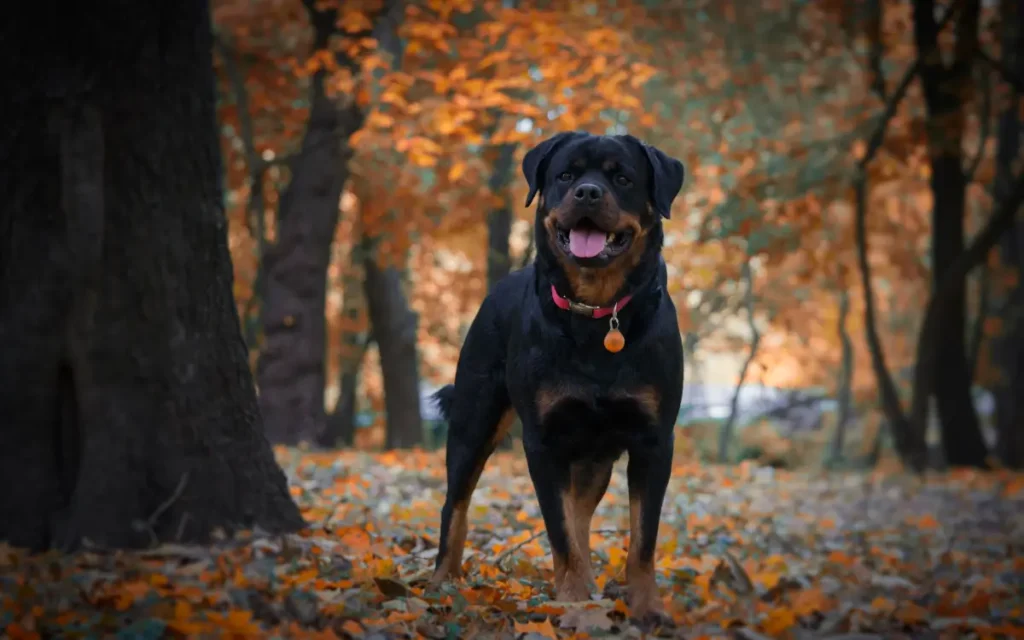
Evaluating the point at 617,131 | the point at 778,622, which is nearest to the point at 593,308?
the point at 778,622

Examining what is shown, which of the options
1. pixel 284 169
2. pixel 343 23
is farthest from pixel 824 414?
pixel 343 23

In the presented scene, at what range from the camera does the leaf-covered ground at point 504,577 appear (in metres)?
4.25

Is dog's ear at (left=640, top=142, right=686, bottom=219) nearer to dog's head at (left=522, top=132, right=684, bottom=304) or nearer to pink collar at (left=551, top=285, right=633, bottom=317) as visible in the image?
dog's head at (left=522, top=132, right=684, bottom=304)

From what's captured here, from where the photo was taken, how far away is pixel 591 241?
186 inches

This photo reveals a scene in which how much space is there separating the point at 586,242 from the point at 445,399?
1.51 m

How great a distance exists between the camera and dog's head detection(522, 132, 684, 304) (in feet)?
15.4

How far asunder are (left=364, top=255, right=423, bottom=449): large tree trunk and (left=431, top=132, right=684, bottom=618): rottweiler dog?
12.3 metres

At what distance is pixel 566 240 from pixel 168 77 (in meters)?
2.55

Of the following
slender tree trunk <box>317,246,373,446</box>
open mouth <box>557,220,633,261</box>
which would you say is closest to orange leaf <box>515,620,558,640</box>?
open mouth <box>557,220,633,261</box>

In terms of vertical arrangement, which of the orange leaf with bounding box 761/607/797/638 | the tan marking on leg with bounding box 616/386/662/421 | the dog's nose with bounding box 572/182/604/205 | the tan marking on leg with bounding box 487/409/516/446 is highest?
the dog's nose with bounding box 572/182/604/205

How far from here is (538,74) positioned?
1234 centimetres

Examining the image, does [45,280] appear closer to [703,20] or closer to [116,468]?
[116,468]

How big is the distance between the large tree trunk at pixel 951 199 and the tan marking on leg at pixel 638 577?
12079 mm

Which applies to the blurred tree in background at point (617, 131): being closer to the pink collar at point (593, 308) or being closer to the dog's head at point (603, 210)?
the dog's head at point (603, 210)
